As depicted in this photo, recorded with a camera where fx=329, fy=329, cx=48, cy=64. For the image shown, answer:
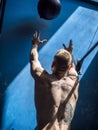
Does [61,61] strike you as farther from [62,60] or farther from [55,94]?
[55,94]

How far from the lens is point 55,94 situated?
382 centimetres

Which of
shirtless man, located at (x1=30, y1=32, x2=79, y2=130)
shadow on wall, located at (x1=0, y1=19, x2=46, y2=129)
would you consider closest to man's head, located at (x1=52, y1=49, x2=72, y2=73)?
shirtless man, located at (x1=30, y1=32, x2=79, y2=130)

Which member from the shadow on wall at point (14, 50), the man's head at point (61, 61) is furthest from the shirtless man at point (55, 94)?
the shadow on wall at point (14, 50)

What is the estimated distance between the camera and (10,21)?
4906mm

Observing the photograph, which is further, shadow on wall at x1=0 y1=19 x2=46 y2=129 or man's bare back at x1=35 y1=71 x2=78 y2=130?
shadow on wall at x1=0 y1=19 x2=46 y2=129

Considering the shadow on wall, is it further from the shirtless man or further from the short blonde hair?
the short blonde hair

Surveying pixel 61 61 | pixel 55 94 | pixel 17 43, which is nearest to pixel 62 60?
pixel 61 61

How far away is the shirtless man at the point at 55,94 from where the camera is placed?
3.81 m

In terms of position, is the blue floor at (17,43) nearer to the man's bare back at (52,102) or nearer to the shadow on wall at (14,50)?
the shadow on wall at (14,50)

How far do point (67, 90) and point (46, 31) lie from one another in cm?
160

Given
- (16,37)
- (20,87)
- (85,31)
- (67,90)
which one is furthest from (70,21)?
(67,90)

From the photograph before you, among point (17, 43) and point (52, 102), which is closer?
point (52, 102)

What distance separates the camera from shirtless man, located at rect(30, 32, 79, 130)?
3809 millimetres

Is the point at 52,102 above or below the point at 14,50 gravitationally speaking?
below
